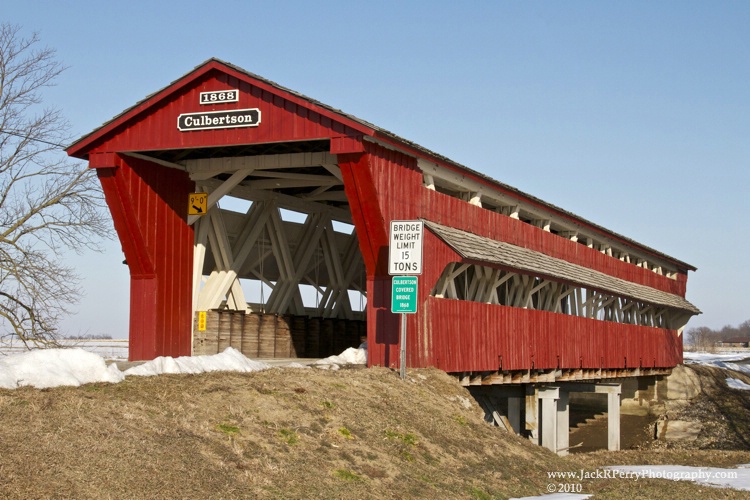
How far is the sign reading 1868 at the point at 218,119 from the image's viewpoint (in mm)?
22359

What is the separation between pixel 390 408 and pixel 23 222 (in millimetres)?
16893

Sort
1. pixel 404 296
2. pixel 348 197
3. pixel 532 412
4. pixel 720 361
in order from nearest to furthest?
pixel 404 296 → pixel 348 197 → pixel 532 412 → pixel 720 361

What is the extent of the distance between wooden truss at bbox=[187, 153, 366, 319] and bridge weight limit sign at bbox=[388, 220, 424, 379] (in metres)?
3.91

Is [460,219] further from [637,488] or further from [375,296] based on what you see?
[637,488]

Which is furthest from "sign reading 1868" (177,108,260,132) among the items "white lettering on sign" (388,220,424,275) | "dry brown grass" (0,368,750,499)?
"dry brown grass" (0,368,750,499)

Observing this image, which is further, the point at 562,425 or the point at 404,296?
the point at 562,425

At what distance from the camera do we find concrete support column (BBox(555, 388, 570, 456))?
31558mm

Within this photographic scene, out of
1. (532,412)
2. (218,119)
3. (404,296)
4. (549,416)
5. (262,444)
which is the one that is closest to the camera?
(262,444)

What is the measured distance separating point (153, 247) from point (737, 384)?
3572cm

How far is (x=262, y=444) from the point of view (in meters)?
12.8

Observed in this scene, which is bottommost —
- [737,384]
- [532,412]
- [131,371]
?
[737,384]

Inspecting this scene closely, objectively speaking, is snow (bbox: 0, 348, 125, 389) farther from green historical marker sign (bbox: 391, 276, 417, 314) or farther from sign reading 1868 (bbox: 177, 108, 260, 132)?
sign reading 1868 (bbox: 177, 108, 260, 132)

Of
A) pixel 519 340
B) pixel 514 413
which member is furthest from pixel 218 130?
pixel 514 413

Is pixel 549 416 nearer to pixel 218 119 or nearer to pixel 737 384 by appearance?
pixel 218 119
